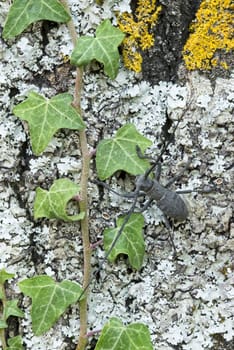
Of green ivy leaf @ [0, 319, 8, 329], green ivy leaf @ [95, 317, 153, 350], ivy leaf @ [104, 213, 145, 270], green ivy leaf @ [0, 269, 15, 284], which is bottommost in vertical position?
green ivy leaf @ [95, 317, 153, 350]

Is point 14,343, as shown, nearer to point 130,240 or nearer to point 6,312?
point 6,312

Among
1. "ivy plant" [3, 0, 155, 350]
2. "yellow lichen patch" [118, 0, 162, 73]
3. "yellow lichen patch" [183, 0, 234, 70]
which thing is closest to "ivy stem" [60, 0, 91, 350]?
"ivy plant" [3, 0, 155, 350]

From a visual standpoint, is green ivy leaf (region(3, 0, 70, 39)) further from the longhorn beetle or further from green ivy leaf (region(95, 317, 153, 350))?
green ivy leaf (region(95, 317, 153, 350))

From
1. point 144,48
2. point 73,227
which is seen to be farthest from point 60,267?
point 144,48

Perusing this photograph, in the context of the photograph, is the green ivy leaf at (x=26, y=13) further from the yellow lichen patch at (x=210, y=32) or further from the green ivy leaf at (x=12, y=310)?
the green ivy leaf at (x=12, y=310)

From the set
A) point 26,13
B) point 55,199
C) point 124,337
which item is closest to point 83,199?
point 55,199

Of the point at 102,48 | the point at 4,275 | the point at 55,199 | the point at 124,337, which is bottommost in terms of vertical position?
the point at 124,337

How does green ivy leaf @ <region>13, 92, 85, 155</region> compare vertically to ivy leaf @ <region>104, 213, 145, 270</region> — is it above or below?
above
